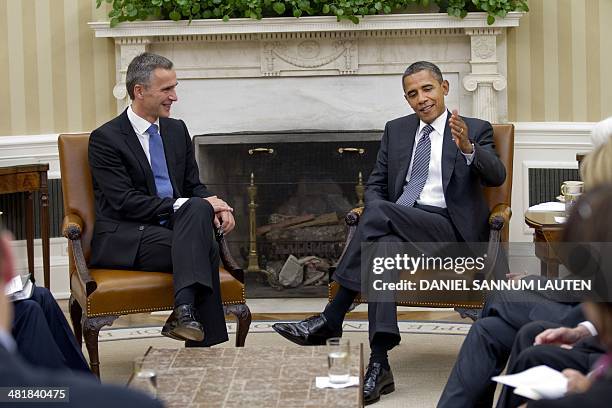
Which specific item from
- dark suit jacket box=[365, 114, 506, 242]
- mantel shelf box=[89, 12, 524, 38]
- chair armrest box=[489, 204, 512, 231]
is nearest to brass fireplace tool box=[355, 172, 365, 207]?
mantel shelf box=[89, 12, 524, 38]

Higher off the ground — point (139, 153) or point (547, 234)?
point (139, 153)

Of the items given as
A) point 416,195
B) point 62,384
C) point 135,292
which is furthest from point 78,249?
point 62,384

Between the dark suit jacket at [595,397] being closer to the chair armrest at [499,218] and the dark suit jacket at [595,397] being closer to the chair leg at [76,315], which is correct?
the chair armrest at [499,218]

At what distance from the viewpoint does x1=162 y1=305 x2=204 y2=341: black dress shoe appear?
415 cm

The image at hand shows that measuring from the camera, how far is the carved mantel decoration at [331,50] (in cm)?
610

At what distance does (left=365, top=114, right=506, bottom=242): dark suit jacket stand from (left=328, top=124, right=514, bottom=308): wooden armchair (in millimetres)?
71

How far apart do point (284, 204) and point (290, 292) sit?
507 mm

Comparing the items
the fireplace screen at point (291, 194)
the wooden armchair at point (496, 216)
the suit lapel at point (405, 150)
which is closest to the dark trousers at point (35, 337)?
the wooden armchair at point (496, 216)

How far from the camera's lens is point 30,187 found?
5625 mm

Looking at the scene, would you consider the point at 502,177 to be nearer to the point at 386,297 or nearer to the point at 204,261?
the point at 386,297

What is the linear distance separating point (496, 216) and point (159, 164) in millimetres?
1462

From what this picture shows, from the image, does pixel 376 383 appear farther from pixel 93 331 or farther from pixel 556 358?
pixel 556 358

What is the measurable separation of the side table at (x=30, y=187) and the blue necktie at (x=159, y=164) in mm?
1070

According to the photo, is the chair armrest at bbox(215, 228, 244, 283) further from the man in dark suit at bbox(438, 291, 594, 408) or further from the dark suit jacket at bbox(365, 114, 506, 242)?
the man in dark suit at bbox(438, 291, 594, 408)
